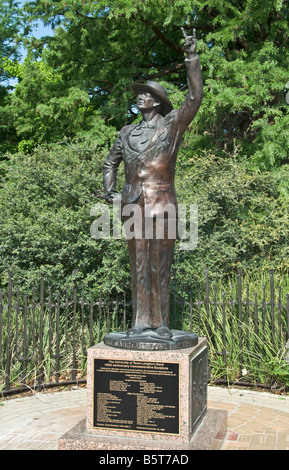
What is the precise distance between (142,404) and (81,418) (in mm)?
1507

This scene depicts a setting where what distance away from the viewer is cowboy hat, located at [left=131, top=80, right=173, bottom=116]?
479 cm

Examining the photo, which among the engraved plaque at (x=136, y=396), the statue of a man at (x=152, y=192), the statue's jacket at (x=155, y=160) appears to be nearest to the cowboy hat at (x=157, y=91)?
the statue of a man at (x=152, y=192)

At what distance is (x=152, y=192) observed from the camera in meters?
4.69

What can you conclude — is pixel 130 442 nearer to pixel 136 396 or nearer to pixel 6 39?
pixel 136 396

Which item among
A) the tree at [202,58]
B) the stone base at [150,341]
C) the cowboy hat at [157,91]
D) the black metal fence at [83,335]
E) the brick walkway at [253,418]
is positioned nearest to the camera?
the stone base at [150,341]

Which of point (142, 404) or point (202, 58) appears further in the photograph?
point (202, 58)

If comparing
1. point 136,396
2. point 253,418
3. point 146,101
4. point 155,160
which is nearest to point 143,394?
point 136,396

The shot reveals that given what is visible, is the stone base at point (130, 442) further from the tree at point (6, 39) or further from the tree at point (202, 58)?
the tree at point (6, 39)

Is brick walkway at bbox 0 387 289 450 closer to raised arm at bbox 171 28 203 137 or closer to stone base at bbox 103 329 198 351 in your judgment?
stone base at bbox 103 329 198 351

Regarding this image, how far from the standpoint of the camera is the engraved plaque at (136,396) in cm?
427

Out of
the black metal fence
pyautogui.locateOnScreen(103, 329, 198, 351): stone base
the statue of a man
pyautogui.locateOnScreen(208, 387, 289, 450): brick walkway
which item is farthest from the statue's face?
pyautogui.locateOnScreen(208, 387, 289, 450): brick walkway

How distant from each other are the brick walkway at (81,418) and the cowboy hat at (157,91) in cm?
343

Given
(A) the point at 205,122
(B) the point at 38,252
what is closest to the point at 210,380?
(B) the point at 38,252

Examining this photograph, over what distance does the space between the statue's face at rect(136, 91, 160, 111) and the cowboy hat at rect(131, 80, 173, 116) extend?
0.04 meters
